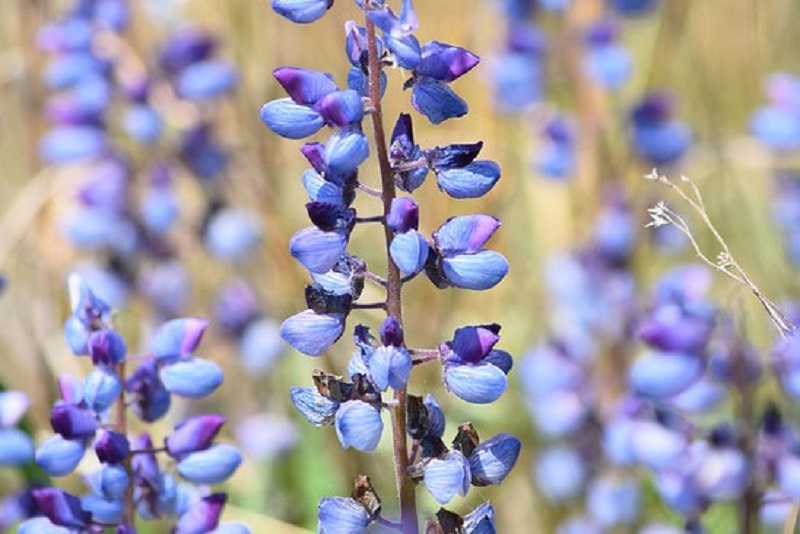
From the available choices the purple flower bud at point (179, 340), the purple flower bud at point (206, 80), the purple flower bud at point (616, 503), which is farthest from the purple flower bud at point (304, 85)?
the purple flower bud at point (206, 80)

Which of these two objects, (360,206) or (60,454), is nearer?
(60,454)

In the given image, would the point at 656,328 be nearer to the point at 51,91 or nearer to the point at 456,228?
the point at 456,228

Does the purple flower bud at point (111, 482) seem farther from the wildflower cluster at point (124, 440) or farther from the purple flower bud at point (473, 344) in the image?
the purple flower bud at point (473, 344)

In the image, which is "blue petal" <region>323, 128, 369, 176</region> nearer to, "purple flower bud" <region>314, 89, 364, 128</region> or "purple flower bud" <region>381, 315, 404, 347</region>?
"purple flower bud" <region>314, 89, 364, 128</region>

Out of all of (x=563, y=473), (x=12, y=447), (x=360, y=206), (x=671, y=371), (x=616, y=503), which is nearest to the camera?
(x=12, y=447)

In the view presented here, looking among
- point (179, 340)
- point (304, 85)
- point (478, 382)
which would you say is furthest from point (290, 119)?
point (179, 340)

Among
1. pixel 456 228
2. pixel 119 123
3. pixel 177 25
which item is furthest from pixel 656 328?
pixel 119 123

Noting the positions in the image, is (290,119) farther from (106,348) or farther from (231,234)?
(231,234)

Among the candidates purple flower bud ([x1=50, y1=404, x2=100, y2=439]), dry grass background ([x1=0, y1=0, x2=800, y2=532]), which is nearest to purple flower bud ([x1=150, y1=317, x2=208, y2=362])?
purple flower bud ([x1=50, y1=404, x2=100, y2=439])
